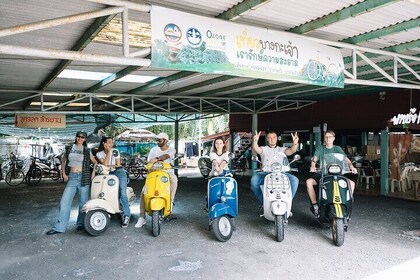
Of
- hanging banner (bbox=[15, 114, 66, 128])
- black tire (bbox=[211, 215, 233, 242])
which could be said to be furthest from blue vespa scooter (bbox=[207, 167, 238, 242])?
hanging banner (bbox=[15, 114, 66, 128])

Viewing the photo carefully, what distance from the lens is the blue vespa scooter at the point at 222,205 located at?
497 centimetres

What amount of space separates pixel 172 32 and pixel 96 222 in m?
3.25

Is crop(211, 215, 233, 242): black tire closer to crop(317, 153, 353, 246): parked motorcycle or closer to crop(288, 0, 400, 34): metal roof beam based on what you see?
crop(317, 153, 353, 246): parked motorcycle

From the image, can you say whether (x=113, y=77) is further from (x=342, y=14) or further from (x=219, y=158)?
(x=342, y=14)

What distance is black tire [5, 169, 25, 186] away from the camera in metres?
12.4

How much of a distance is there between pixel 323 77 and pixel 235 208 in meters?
2.35

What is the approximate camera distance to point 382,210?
7.35m

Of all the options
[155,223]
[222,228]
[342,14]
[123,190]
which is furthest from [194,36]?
[123,190]

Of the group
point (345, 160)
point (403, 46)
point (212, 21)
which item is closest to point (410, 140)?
point (403, 46)

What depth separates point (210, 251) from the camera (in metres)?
4.64

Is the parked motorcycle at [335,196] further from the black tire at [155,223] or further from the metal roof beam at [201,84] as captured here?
the metal roof beam at [201,84]

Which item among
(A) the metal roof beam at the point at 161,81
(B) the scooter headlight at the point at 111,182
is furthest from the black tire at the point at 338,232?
(A) the metal roof beam at the point at 161,81

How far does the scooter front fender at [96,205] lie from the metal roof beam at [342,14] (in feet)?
12.6

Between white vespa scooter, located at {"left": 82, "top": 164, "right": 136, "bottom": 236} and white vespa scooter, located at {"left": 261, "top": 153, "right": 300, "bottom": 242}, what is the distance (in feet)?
8.06
